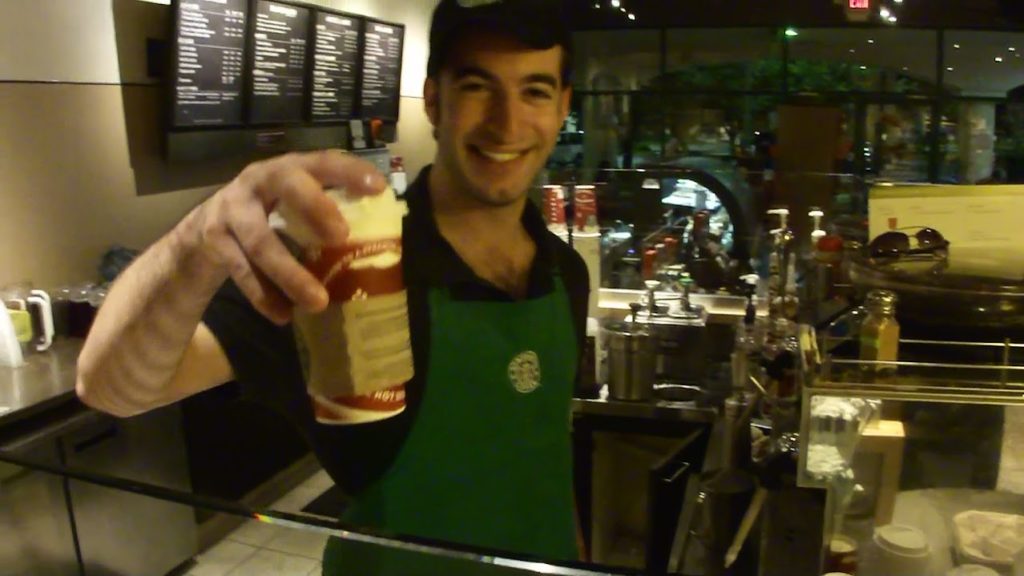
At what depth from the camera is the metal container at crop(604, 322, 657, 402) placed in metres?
2.62

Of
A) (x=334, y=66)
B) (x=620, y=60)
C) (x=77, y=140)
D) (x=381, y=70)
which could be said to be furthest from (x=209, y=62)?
(x=620, y=60)

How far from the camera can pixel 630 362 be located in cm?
265

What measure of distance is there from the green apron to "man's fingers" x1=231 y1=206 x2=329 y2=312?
0.46m

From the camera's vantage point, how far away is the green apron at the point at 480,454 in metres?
1.15

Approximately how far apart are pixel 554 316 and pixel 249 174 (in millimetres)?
680

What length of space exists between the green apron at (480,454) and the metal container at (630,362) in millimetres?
1336

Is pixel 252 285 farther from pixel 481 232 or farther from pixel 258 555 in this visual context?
pixel 258 555

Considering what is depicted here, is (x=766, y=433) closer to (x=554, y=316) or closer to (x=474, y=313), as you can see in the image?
(x=554, y=316)

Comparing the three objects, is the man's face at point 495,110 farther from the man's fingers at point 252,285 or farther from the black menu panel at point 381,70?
the black menu panel at point 381,70

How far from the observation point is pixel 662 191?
404 centimetres

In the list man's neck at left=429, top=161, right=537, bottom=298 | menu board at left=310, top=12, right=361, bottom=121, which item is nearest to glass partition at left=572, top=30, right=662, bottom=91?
menu board at left=310, top=12, right=361, bottom=121

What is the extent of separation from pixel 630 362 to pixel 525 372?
4.74 ft

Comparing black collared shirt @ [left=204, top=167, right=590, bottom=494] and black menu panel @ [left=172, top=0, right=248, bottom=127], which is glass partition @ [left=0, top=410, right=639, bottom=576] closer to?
black collared shirt @ [left=204, top=167, right=590, bottom=494]

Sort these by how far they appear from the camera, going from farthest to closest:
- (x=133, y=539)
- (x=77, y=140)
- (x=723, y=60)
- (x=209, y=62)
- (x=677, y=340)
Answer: (x=723, y=60) < (x=209, y=62) < (x=77, y=140) < (x=133, y=539) < (x=677, y=340)
